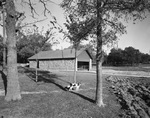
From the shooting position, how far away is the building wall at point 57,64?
25.4m

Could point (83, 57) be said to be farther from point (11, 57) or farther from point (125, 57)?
point (125, 57)

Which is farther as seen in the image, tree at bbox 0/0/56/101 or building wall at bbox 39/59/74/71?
building wall at bbox 39/59/74/71

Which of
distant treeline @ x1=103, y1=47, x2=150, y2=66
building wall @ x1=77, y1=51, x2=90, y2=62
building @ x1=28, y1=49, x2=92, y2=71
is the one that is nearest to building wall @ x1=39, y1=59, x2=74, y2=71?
building @ x1=28, y1=49, x2=92, y2=71

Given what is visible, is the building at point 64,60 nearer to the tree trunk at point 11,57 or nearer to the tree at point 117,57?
the tree trunk at point 11,57

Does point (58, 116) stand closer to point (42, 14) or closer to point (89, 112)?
point (89, 112)

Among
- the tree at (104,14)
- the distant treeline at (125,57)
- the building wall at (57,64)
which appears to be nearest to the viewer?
the tree at (104,14)

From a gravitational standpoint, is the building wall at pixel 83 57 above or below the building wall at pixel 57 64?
above

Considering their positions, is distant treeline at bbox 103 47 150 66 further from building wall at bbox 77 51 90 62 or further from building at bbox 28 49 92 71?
building at bbox 28 49 92 71

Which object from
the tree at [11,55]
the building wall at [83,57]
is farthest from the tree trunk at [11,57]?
the building wall at [83,57]

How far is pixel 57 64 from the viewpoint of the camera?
27141mm

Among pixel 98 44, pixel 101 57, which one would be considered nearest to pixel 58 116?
pixel 101 57

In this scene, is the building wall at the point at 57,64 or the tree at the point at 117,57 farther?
the tree at the point at 117,57

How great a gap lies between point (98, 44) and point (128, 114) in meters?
3.36

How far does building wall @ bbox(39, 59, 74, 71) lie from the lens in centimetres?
2539
